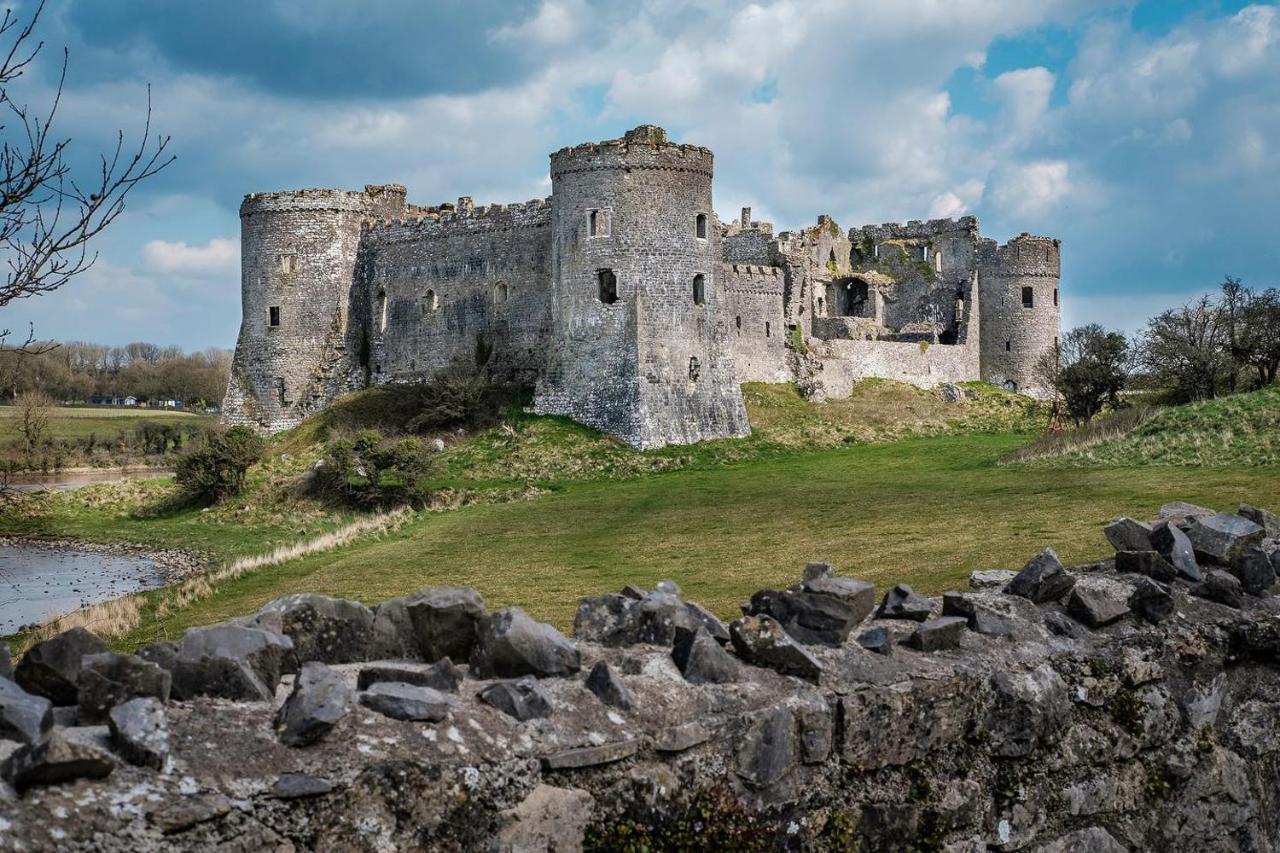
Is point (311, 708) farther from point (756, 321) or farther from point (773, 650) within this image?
point (756, 321)

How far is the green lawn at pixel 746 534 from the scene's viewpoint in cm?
1795

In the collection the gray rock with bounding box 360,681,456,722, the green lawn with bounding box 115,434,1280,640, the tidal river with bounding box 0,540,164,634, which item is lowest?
the tidal river with bounding box 0,540,164,634

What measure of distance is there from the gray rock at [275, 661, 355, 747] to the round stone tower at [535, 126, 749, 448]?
114 ft

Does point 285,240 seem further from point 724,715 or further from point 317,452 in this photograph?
point 724,715

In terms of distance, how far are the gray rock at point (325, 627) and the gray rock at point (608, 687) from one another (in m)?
1.24

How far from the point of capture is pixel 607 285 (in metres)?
42.0

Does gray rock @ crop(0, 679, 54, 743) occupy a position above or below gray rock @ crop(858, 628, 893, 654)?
above

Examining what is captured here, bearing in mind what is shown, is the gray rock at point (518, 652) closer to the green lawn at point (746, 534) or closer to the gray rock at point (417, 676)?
Result: the gray rock at point (417, 676)

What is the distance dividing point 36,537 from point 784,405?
80.5 ft

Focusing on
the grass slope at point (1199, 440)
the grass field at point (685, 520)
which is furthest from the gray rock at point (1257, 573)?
the grass slope at point (1199, 440)

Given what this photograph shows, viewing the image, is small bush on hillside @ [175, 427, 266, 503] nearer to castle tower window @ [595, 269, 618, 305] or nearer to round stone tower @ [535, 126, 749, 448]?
round stone tower @ [535, 126, 749, 448]

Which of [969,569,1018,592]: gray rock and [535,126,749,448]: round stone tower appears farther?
[535,126,749,448]: round stone tower

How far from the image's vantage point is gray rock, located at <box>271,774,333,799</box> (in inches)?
207

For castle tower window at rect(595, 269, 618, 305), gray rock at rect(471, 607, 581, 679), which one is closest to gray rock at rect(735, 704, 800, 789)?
gray rock at rect(471, 607, 581, 679)
